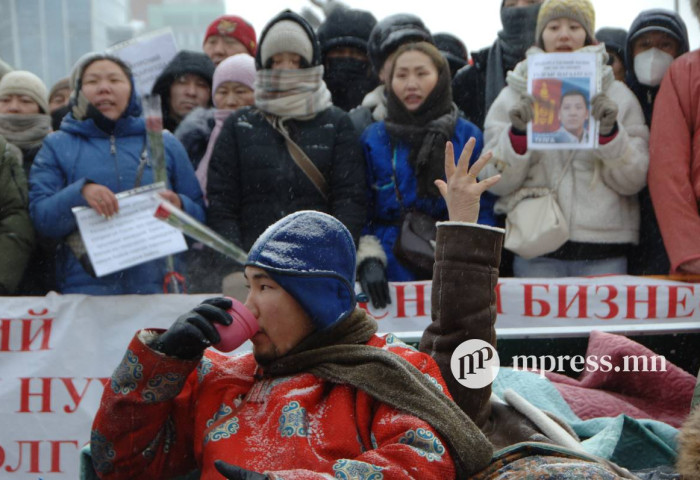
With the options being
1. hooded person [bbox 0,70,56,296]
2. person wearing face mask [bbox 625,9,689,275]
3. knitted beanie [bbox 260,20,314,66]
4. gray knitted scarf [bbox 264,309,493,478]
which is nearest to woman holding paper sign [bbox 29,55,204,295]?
hooded person [bbox 0,70,56,296]

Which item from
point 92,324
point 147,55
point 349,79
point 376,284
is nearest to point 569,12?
point 349,79

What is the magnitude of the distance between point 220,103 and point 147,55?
495 mm

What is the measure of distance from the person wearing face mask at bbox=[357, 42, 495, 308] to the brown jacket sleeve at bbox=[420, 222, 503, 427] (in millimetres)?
1994

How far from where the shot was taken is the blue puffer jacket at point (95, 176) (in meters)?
5.12

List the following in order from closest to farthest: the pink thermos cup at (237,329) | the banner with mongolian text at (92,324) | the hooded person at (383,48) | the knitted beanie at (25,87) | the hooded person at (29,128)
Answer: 1. the pink thermos cup at (237,329)
2. the banner with mongolian text at (92,324)
3. the hooded person at (29,128)
4. the hooded person at (383,48)
5. the knitted beanie at (25,87)

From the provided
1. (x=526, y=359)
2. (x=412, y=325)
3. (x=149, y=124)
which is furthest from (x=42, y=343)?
(x=526, y=359)

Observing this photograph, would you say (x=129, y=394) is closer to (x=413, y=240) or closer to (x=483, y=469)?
(x=483, y=469)

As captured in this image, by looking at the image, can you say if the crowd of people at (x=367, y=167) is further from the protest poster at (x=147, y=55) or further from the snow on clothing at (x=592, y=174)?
the protest poster at (x=147, y=55)

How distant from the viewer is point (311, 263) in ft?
8.75

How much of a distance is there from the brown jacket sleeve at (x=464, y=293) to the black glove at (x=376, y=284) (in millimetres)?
1933

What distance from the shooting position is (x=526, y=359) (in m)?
4.34

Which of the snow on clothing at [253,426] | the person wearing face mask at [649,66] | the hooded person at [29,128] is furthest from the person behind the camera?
the hooded person at [29,128]

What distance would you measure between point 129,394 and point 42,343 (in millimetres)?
2523

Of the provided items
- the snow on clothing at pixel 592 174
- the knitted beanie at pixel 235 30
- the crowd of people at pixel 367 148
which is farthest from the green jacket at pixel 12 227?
the snow on clothing at pixel 592 174
